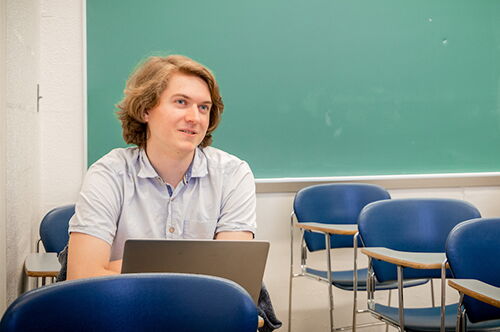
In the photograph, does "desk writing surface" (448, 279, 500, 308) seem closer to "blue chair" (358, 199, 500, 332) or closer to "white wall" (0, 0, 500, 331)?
"blue chair" (358, 199, 500, 332)

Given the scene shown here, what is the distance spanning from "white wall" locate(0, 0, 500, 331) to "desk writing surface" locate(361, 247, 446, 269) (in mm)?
1280

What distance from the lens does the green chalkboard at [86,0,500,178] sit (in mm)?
3365

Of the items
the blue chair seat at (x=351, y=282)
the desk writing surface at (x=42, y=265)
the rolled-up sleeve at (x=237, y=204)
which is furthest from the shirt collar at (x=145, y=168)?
the blue chair seat at (x=351, y=282)

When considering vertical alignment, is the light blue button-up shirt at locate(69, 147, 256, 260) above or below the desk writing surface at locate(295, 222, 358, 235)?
above

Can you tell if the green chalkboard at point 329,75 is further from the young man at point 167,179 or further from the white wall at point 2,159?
the young man at point 167,179

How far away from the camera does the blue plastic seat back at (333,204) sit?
3324mm

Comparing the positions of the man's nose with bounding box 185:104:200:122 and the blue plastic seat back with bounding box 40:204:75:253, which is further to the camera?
the blue plastic seat back with bounding box 40:204:75:253

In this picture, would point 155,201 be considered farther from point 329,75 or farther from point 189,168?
point 329,75

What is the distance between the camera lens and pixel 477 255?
213cm

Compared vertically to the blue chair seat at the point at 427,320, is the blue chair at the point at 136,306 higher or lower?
higher

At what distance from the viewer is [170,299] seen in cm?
106

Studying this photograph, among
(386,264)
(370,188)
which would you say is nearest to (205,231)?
(386,264)

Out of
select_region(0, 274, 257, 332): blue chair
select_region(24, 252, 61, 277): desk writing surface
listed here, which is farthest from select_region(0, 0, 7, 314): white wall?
select_region(0, 274, 257, 332): blue chair

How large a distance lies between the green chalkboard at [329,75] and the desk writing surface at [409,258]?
1343 millimetres
